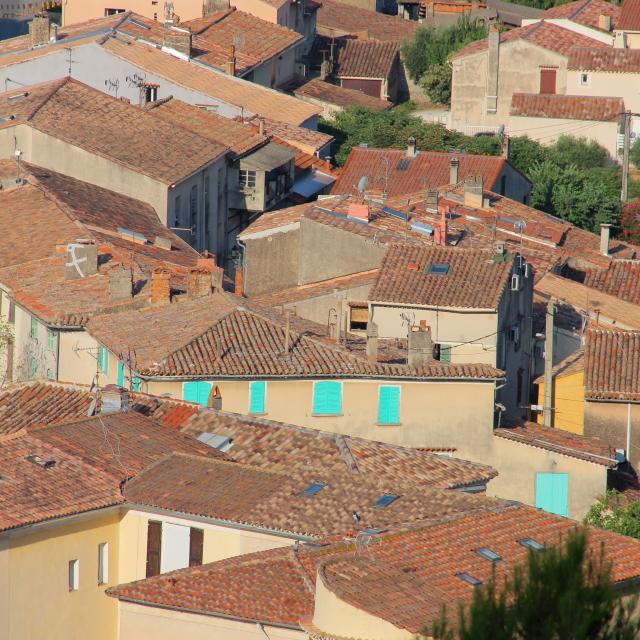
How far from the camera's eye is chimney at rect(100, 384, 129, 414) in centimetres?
4291

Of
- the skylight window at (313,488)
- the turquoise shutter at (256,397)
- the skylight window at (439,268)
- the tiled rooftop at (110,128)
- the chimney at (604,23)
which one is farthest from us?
the chimney at (604,23)

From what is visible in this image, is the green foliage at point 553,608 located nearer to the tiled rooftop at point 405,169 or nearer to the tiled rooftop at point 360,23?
the tiled rooftop at point 405,169

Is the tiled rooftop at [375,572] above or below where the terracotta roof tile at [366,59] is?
above

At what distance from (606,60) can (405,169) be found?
22.5 meters

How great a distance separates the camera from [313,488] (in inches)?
1476

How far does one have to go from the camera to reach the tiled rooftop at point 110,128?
6770 cm

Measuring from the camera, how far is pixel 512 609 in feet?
82.5

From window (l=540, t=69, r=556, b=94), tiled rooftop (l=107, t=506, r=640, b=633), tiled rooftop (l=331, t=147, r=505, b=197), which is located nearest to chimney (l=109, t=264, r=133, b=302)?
tiled rooftop (l=107, t=506, r=640, b=633)

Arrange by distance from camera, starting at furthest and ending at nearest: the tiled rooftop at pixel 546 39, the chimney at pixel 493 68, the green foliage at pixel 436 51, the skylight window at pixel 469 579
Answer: the green foliage at pixel 436 51 → the tiled rooftop at pixel 546 39 → the chimney at pixel 493 68 → the skylight window at pixel 469 579

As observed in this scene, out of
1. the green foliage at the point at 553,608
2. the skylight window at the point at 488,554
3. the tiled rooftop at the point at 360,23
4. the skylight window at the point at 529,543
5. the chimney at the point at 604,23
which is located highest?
the green foliage at the point at 553,608

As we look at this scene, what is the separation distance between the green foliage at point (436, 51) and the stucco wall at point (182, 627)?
72842 millimetres

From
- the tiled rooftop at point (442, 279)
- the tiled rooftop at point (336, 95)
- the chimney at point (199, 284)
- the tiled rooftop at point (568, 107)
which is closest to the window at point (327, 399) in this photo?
the chimney at point (199, 284)

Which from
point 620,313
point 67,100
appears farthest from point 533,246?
point 67,100

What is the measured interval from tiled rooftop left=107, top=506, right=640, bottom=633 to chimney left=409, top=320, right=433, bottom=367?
14140 mm
